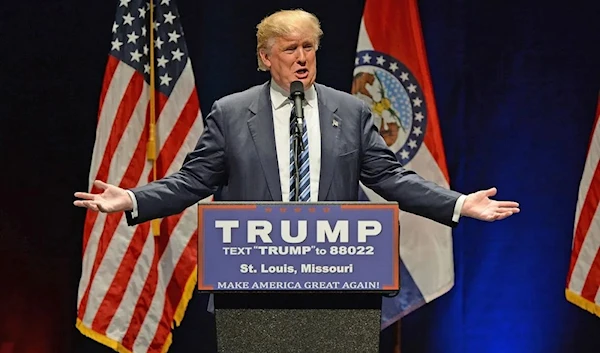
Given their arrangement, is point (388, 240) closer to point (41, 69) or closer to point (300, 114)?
point (300, 114)

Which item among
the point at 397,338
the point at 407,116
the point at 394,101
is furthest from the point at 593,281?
the point at 394,101

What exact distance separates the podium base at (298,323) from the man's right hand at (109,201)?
1.46 feet

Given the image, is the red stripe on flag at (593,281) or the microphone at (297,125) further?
the red stripe on flag at (593,281)

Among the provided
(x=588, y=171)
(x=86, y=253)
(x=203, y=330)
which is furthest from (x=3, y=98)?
(x=588, y=171)

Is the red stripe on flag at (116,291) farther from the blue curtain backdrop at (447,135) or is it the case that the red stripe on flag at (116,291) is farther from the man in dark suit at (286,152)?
the man in dark suit at (286,152)

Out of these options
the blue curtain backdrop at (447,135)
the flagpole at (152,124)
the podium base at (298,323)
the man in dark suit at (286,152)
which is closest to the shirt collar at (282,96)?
the man in dark suit at (286,152)

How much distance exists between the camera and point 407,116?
461cm

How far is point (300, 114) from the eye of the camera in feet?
7.56

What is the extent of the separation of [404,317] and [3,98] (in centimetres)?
255

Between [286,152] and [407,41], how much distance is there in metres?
2.20

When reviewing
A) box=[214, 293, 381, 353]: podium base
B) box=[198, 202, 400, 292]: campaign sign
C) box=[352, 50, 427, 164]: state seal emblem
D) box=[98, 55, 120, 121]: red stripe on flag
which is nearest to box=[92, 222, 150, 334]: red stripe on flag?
box=[98, 55, 120, 121]: red stripe on flag

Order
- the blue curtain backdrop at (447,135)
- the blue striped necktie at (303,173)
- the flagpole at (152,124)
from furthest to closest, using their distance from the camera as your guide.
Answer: the blue curtain backdrop at (447,135) → the flagpole at (152,124) → the blue striped necktie at (303,173)

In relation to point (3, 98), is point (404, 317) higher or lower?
lower

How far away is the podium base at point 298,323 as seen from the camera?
221 cm
